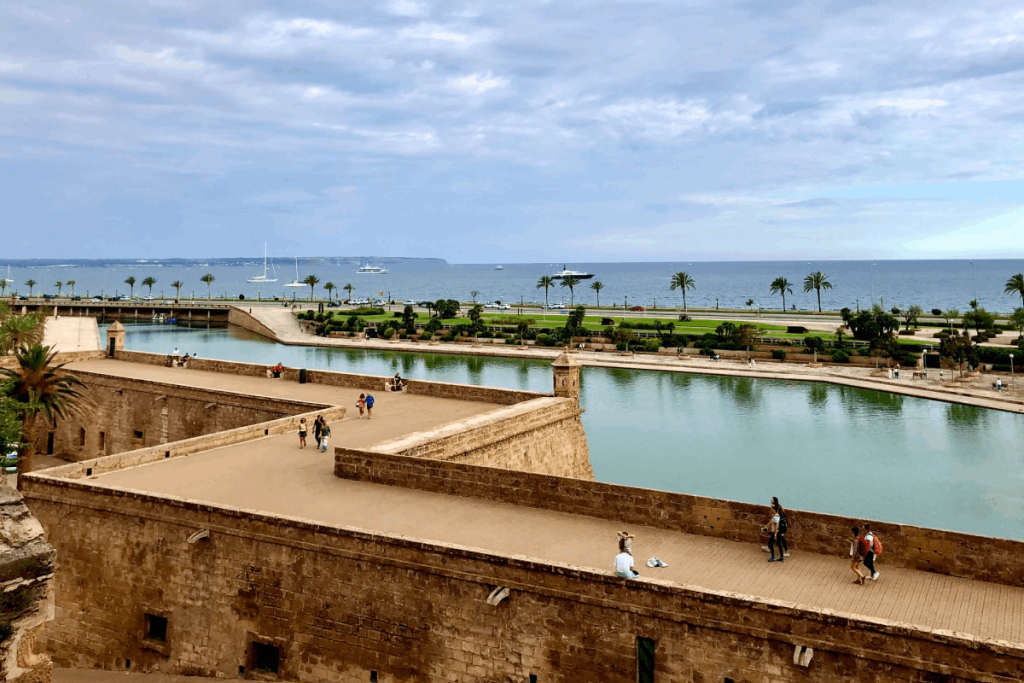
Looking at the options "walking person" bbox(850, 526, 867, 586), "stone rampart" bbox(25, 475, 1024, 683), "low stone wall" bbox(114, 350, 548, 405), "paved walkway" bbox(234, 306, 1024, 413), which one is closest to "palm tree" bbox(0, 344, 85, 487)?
"low stone wall" bbox(114, 350, 548, 405)

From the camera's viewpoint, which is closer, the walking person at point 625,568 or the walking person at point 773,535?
the walking person at point 625,568

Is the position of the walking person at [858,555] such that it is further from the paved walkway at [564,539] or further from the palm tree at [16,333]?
the palm tree at [16,333]

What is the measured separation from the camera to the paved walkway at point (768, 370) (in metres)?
50.3

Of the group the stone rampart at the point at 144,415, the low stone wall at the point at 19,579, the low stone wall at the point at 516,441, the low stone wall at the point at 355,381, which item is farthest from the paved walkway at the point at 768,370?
the low stone wall at the point at 19,579

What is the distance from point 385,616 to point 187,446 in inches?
389

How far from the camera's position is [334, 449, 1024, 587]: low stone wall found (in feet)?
41.0

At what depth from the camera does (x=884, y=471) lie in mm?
34812

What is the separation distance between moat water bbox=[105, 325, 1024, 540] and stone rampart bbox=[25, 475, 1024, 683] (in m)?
18.9

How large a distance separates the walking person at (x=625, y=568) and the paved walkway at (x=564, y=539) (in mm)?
836

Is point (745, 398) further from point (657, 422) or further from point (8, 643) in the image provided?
point (8, 643)

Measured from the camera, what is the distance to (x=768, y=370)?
203ft

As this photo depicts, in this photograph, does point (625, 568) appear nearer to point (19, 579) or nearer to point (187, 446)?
point (19, 579)

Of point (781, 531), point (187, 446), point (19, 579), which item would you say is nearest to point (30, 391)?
point (187, 446)

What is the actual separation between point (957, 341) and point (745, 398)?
18.9 metres
